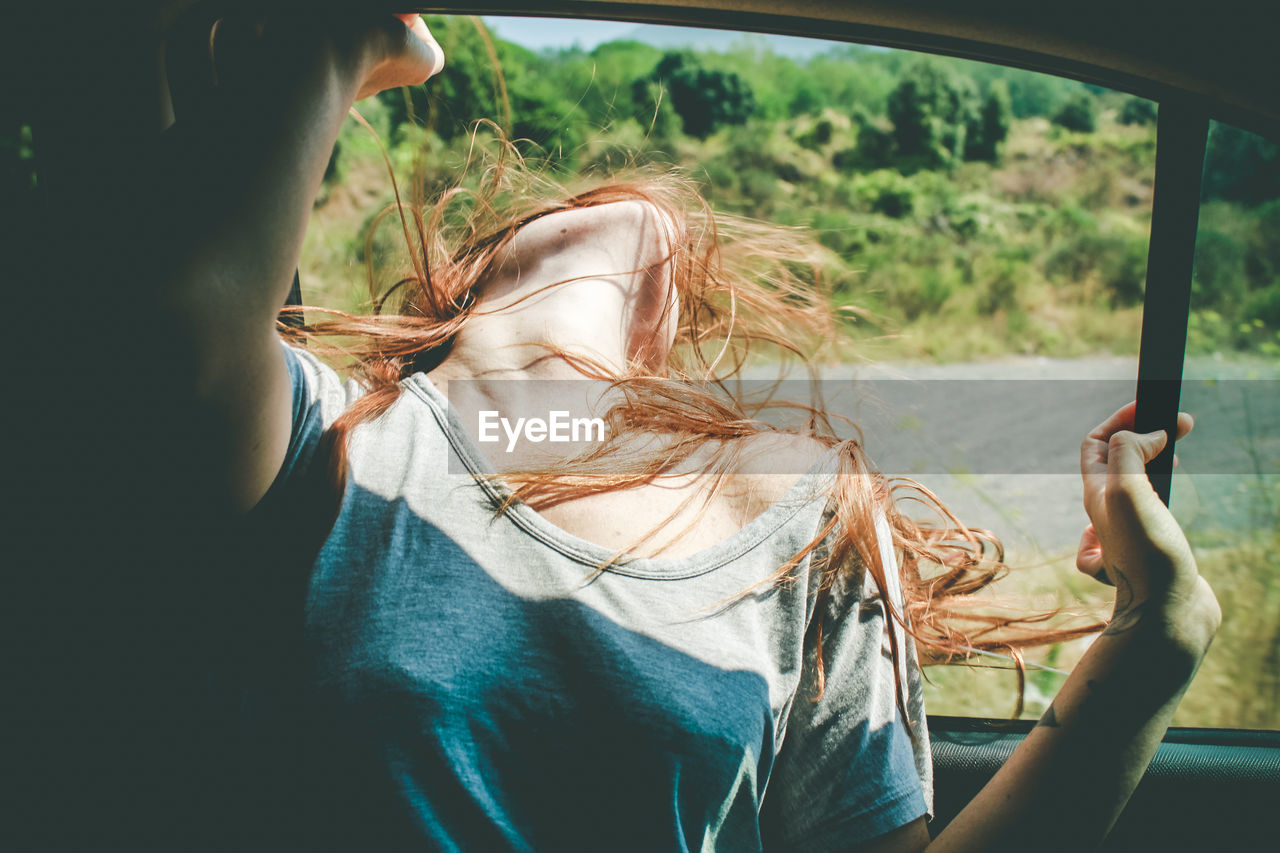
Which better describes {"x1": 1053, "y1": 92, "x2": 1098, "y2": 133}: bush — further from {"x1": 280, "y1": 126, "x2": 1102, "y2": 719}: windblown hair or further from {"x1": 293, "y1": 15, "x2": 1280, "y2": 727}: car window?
{"x1": 280, "y1": 126, "x2": 1102, "y2": 719}: windblown hair

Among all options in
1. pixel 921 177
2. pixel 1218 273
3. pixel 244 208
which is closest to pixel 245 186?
pixel 244 208

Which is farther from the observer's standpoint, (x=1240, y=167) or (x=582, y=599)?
(x=1240, y=167)

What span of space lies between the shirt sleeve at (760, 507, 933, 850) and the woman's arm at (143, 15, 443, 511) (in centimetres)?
83

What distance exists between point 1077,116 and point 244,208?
929 cm

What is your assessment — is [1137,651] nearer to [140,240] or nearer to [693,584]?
[693,584]

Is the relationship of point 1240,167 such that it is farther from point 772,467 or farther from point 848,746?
point 848,746

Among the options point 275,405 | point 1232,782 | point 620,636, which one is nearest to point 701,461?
point 620,636

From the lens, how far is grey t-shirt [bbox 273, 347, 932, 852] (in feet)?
3.15

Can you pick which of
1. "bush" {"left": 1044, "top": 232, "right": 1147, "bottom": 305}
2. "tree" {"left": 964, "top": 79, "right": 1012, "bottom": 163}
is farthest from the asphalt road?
"tree" {"left": 964, "top": 79, "right": 1012, "bottom": 163}

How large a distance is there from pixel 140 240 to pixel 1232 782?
7.03 ft

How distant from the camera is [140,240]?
33.4 inches

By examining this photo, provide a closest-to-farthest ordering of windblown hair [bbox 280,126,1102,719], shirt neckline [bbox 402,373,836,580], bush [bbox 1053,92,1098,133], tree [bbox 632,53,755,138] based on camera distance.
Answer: shirt neckline [bbox 402,373,836,580]
windblown hair [bbox 280,126,1102,719]
bush [bbox 1053,92,1098,133]
tree [bbox 632,53,755,138]

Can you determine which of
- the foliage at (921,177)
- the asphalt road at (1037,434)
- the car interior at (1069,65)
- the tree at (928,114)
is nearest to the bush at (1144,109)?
the car interior at (1069,65)

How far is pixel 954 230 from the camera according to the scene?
31.4 ft
